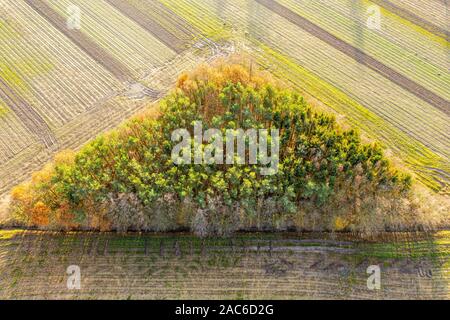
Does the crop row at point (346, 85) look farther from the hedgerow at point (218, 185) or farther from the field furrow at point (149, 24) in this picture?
the hedgerow at point (218, 185)

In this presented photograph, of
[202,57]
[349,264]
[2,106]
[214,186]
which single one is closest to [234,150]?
[214,186]

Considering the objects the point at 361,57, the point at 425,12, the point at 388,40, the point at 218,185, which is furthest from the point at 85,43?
the point at 425,12

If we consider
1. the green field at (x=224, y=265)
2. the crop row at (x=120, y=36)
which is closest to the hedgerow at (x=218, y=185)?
the green field at (x=224, y=265)

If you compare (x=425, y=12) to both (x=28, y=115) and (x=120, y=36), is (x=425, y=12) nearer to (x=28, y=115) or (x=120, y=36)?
(x=120, y=36)

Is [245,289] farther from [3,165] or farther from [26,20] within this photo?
[26,20]

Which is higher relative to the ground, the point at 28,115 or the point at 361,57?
the point at 361,57

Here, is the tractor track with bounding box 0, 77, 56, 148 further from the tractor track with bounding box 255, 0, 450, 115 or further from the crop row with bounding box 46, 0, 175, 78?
the tractor track with bounding box 255, 0, 450, 115

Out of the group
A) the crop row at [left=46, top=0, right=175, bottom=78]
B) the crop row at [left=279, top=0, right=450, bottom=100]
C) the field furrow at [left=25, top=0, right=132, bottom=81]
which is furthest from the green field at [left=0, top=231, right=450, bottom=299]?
the crop row at [left=46, top=0, right=175, bottom=78]

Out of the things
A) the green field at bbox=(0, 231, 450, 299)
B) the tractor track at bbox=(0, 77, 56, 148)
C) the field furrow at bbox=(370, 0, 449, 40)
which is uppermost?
the field furrow at bbox=(370, 0, 449, 40)

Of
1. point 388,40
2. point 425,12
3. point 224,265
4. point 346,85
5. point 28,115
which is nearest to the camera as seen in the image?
point 224,265
